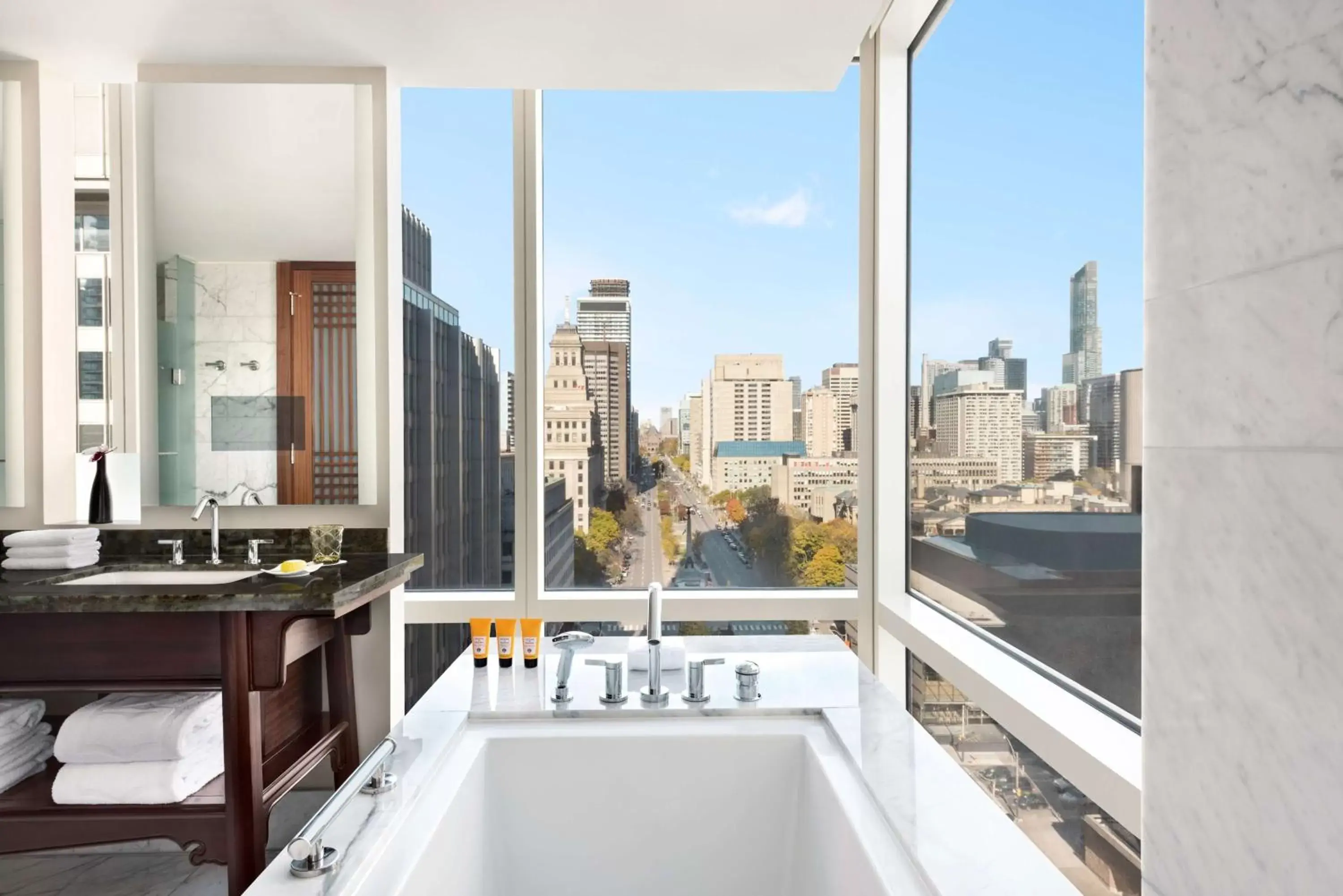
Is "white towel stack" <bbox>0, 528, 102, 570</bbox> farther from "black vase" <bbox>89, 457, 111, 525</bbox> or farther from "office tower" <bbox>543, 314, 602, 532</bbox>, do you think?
"office tower" <bbox>543, 314, 602, 532</bbox>

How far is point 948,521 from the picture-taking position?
2.48m

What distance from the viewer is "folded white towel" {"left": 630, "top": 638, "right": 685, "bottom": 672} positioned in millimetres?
1919

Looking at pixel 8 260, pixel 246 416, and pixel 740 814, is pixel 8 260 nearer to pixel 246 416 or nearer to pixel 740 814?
pixel 246 416

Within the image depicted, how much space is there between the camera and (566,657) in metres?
1.77

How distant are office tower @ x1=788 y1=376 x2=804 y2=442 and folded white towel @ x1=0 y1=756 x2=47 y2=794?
8.32 ft

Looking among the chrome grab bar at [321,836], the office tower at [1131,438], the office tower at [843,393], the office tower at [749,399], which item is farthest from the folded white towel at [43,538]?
the office tower at [1131,438]

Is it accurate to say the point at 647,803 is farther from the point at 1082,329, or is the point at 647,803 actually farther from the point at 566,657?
the point at 1082,329

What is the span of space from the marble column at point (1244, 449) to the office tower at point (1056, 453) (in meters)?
1.01

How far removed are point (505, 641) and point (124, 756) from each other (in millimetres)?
969

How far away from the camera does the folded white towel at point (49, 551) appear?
7.28 feet

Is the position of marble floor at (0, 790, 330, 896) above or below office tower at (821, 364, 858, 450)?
below

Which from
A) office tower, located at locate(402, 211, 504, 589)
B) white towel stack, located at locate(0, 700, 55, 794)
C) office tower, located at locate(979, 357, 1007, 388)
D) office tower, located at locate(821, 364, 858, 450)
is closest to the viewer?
white towel stack, located at locate(0, 700, 55, 794)

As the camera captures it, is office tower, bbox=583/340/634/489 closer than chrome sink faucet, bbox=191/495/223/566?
No

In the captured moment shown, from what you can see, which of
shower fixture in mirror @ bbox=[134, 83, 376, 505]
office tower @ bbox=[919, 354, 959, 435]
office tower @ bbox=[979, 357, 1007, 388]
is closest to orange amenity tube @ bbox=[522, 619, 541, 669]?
shower fixture in mirror @ bbox=[134, 83, 376, 505]
